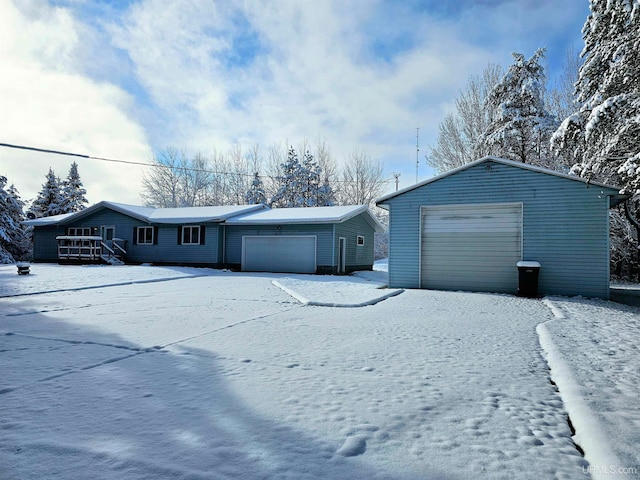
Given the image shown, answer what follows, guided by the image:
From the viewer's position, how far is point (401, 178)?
38.0 metres

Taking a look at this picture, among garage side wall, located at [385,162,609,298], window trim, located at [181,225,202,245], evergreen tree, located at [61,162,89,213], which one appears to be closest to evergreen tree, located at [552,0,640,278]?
garage side wall, located at [385,162,609,298]

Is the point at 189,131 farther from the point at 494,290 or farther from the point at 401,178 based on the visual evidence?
the point at 401,178

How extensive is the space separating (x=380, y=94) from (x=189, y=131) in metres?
11.8

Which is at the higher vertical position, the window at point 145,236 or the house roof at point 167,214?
the house roof at point 167,214

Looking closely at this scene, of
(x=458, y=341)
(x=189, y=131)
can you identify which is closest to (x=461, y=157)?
(x=189, y=131)

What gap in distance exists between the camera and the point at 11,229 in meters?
27.7

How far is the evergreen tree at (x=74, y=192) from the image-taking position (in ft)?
115

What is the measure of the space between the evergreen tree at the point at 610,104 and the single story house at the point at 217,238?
32.0ft

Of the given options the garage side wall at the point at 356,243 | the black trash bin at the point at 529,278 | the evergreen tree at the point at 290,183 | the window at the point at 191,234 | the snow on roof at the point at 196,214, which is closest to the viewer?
the black trash bin at the point at 529,278

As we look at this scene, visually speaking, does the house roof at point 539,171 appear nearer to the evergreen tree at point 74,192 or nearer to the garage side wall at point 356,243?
the garage side wall at point 356,243

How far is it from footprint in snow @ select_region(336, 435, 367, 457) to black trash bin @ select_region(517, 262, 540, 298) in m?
9.37

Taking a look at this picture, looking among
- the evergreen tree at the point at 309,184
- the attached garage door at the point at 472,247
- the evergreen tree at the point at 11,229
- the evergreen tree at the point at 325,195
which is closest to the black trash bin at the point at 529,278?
the attached garage door at the point at 472,247

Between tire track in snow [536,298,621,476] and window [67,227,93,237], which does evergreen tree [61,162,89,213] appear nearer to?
window [67,227,93,237]

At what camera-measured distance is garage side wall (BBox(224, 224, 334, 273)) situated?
17641 millimetres
